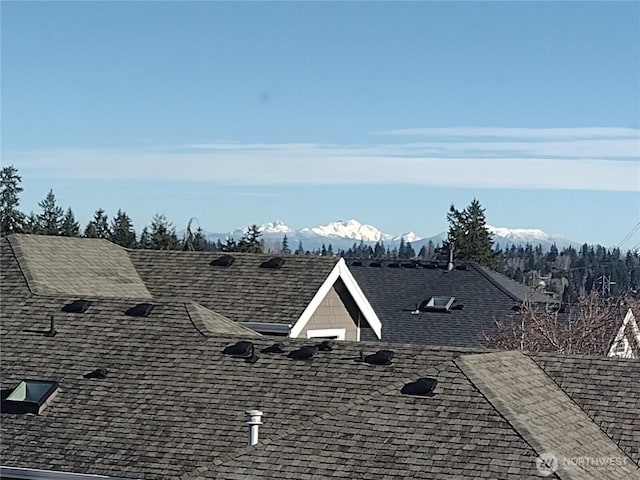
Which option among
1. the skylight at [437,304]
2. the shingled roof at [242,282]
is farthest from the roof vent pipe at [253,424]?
the skylight at [437,304]

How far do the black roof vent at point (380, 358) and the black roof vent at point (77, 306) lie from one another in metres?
5.11

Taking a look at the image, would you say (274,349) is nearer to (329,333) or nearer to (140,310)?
(140,310)

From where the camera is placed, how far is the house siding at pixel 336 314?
2101cm

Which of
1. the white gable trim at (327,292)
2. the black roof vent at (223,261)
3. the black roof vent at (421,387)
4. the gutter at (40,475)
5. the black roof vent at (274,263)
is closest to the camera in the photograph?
the gutter at (40,475)

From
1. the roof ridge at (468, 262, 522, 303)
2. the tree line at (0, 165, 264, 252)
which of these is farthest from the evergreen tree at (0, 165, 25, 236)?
the roof ridge at (468, 262, 522, 303)

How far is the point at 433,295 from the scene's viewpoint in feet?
105

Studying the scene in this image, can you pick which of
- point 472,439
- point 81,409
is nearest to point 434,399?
point 472,439

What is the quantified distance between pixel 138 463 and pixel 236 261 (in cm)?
883

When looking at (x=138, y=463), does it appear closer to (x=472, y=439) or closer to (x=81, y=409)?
(x=81, y=409)

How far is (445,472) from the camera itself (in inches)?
465

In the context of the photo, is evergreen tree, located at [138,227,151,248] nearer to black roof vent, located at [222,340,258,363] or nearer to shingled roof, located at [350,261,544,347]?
shingled roof, located at [350,261,544,347]

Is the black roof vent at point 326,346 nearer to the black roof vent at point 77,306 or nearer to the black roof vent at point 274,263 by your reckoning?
the black roof vent at point 77,306

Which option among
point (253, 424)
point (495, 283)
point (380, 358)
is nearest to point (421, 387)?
point (380, 358)

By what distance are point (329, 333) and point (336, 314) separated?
1.71 ft
